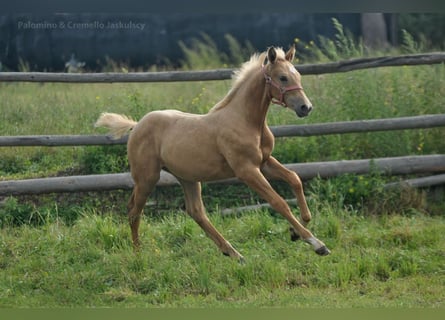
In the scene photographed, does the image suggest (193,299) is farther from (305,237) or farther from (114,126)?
(114,126)

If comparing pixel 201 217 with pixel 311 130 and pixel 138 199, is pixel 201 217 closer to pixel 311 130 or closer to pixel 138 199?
pixel 138 199

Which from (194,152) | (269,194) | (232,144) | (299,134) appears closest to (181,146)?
(194,152)

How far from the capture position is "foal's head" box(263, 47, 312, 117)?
696cm

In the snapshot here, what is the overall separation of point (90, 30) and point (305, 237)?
32.1 ft

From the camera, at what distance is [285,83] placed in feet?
23.2

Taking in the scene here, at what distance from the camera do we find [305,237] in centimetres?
689

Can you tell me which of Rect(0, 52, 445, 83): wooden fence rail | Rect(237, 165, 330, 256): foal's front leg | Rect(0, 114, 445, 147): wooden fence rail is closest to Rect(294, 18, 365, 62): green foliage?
Rect(0, 52, 445, 83): wooden fence rail

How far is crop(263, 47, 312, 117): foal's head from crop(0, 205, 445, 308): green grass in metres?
1.48

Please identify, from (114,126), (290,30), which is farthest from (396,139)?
(290,30)

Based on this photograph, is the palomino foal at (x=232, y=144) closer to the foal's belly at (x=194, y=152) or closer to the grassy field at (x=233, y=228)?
the foal's belly at (x=194, y=152)

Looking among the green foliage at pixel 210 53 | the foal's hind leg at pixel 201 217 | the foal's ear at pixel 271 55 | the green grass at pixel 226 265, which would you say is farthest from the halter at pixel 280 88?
the green foliage at pixel 210 53

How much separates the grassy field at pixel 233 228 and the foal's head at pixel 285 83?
148cm

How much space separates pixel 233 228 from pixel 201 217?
0.94 metres

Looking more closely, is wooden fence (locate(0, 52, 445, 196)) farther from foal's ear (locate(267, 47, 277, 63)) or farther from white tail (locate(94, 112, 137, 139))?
foal's ear (locate(267, 47, 277, 63))
